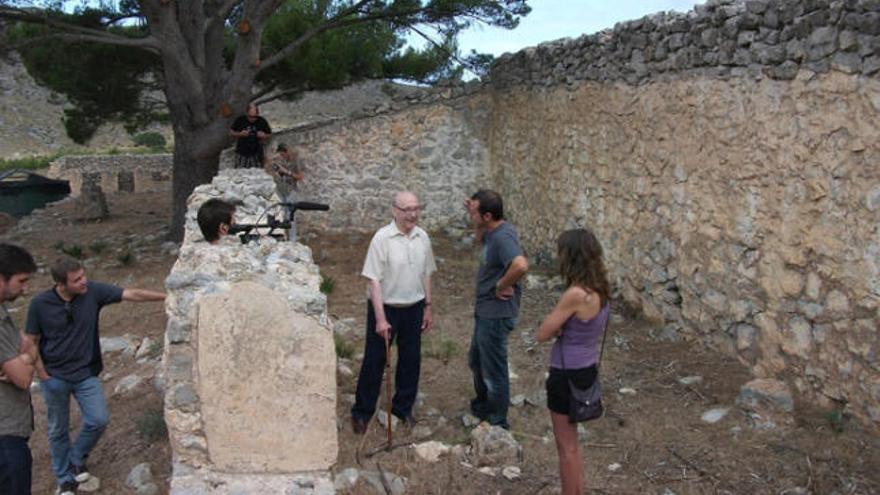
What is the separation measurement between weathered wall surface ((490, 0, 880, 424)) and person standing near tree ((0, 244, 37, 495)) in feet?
15.0

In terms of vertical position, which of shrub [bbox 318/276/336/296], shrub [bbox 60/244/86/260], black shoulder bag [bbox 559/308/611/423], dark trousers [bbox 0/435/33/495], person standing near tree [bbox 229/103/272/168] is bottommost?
shrub [bbox 60/244/86/260]

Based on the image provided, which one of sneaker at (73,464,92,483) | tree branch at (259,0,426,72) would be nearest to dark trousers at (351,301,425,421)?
sneaker at (73,464,92,483)

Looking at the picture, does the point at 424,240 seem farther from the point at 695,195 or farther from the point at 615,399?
the point at 695,195

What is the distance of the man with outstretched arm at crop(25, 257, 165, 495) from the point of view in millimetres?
4430

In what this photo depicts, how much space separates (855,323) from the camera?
4.85 m

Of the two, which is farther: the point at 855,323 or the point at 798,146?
the point at 798,146

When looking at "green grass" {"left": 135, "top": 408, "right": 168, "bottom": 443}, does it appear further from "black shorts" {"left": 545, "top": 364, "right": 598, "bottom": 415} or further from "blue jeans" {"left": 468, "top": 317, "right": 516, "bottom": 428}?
"black shorts" {"left": 545, "top": 364, "right": 598, "bottom": 415}

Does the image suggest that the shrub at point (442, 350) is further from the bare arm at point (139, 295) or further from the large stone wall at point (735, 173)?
the bare arm at point (139, 295)

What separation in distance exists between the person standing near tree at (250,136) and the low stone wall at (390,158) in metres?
0.64

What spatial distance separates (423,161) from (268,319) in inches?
335

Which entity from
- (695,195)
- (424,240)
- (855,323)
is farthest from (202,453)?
(695,195)

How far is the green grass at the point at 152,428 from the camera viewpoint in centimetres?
496

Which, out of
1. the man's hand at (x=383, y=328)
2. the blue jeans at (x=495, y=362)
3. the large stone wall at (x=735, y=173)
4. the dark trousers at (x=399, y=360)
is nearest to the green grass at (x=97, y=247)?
the large stone wall at (x=735, y=173)

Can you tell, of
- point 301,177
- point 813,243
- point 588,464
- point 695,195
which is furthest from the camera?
point 301,177
